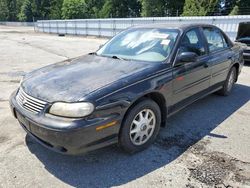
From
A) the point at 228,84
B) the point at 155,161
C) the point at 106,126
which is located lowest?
the point at 155,161

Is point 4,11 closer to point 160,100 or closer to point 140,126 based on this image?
point 160,100

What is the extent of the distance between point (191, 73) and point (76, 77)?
1.86 metres

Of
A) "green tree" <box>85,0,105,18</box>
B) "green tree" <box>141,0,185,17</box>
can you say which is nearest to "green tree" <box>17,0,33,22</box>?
"green tree" <box>85,0,105,18</box>

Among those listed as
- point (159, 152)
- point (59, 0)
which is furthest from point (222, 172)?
point (59, 0)

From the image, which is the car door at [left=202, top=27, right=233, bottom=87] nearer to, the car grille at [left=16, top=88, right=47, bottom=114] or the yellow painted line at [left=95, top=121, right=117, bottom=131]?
the yellow painted line at [left=95, top=121, right=117, bottom=131]

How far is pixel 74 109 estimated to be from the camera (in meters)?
2.66

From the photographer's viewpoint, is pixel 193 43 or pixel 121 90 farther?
pixel 193 43

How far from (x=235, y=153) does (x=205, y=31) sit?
237 centimetres

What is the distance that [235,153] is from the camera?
3334mm

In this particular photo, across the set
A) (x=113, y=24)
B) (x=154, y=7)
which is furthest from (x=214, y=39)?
(x=154, y=7)

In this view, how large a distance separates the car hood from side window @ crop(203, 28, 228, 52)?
1.81 metres

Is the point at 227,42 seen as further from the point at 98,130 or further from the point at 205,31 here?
the point at 98,130

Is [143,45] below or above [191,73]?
above

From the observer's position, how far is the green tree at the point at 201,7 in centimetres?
2723
